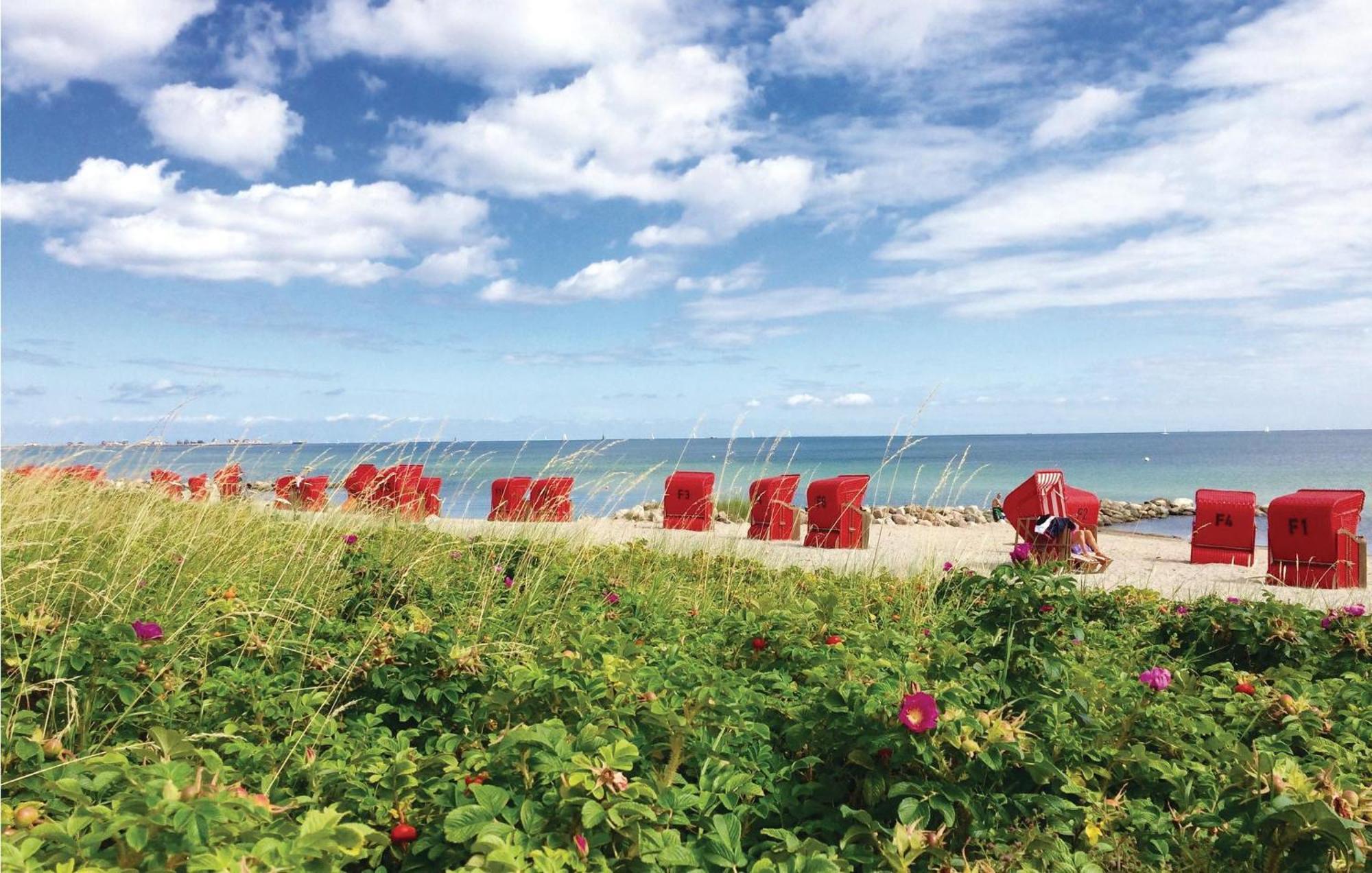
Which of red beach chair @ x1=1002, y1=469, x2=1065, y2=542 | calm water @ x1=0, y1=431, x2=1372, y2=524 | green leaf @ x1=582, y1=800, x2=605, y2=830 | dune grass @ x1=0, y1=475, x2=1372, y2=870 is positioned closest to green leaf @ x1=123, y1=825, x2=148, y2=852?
dune grass @ x1=0, y1=475, x2=1372, y2=870

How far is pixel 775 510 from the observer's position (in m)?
11.1

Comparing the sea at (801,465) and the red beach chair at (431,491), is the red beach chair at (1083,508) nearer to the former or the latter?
the sea at (801,465)

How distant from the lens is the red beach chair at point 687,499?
11320mm

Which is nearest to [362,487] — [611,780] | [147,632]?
[147,632]

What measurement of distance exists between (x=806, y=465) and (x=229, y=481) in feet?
196

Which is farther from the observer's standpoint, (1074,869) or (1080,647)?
(1080,647)

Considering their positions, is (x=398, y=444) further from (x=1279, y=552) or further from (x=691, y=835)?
(x=1279, y=552)

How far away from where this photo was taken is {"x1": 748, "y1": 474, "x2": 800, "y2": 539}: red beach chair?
10.7 metres

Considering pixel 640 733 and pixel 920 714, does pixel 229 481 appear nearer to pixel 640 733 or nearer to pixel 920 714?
pixel 640 733

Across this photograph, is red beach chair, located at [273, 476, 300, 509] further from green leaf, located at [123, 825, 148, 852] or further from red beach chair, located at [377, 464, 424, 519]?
green leaf, located at [123, 825, 148, 852]

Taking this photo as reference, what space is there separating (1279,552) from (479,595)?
8.65 m

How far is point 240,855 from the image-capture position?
1490 millimetres

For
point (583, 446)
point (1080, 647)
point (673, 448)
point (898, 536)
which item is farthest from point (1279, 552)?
point (673, 448)

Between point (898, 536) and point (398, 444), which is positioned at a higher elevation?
point (398, 444)
